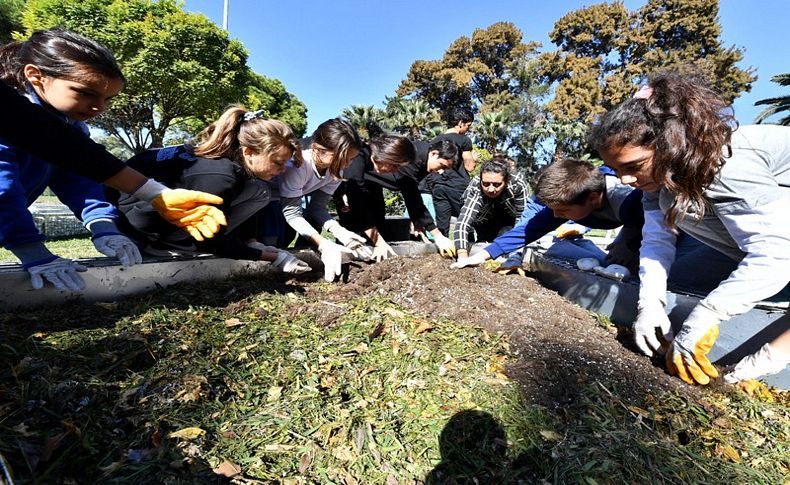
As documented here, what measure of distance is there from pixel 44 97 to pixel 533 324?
240cm

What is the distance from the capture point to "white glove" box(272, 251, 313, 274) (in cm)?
249

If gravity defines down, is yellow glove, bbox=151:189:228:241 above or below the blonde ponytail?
below

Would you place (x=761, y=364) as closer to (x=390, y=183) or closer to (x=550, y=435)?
(x=550, y=435)

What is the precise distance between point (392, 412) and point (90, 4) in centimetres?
1247

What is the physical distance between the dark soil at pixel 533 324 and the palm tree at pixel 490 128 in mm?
18620

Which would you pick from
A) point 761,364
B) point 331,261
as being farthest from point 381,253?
point 761,364

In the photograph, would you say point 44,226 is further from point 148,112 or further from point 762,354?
point 762,354

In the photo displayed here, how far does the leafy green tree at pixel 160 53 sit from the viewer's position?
9.16 meters

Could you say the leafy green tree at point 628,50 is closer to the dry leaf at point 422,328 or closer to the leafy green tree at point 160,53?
the leafy green tree at point 160,53

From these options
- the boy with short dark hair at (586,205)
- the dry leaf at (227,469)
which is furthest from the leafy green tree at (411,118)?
the dry leaf at (227,469)

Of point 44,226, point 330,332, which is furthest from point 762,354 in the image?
point 44,226

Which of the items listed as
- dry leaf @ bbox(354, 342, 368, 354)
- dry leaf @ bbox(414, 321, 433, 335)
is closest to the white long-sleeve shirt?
dry leaf @ bbox(414, 321, 433, 335)

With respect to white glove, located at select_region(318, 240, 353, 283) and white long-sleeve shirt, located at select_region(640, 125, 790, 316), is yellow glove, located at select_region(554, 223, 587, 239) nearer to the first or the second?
white long-sleeve shirt, located at select_region(640, 125, 790, 316)

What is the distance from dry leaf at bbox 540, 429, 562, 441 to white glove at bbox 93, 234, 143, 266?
2.03 m
